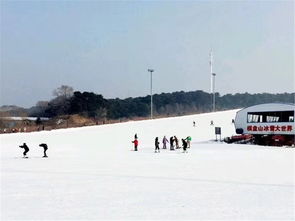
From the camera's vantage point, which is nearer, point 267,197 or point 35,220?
point 35,220

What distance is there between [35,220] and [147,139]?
3319cm

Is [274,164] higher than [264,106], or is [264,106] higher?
[264,106]

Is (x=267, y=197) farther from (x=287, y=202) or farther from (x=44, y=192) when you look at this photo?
(x=44, y=192)

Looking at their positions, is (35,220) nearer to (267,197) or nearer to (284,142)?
(267,197)

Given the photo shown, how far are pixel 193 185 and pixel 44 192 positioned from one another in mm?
4627

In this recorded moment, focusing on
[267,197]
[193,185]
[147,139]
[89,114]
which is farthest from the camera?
[89,114]

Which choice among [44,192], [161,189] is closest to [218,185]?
[161,189]

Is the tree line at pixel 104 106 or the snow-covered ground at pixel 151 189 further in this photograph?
the tree line at pixel 104 106

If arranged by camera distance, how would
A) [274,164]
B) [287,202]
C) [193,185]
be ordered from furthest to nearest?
[274,164] < [193,185] < [287,202]

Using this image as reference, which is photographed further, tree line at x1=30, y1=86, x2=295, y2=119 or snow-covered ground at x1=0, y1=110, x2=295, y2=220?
tree line at x1=30, y1=86, x2=295, y2=119

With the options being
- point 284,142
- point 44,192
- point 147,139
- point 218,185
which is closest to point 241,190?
point 218,185

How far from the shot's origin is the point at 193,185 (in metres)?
14.0

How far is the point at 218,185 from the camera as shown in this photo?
14.0m

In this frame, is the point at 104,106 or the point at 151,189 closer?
the point at 151,189
